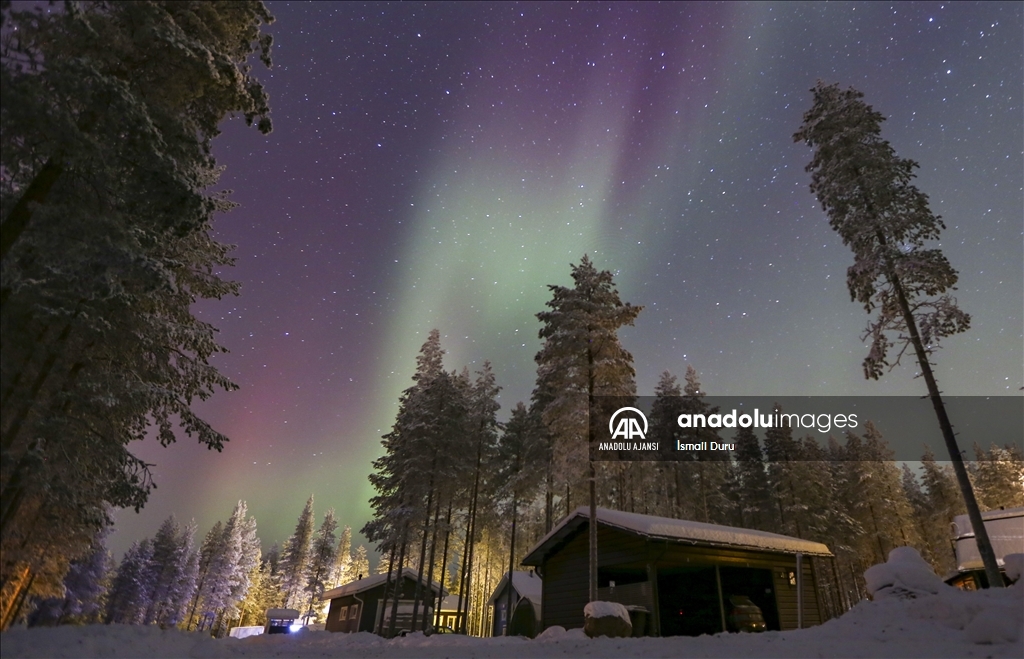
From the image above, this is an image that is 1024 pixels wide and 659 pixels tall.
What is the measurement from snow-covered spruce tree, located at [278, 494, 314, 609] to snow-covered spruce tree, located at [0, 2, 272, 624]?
72721 mm

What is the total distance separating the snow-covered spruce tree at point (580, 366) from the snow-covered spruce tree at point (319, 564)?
182 ft

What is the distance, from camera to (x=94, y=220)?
820 centimetres

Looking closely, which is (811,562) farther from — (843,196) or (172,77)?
(172,77)

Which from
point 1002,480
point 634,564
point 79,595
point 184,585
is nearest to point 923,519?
point 1002,480

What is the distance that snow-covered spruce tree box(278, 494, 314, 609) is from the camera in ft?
243

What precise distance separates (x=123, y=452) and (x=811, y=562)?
26818 millimetres

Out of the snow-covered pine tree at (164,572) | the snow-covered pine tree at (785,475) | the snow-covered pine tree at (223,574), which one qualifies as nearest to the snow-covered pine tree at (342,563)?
the snow-covered pine tree at (223,574)

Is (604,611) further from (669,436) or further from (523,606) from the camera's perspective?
(669,436)

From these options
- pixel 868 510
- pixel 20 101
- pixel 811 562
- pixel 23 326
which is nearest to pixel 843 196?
pixel 811 562

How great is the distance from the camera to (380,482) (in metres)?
31.5

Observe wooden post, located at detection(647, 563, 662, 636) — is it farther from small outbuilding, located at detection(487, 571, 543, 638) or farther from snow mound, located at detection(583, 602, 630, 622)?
small outbuilding, located at detection(487, 571, 543, 638)

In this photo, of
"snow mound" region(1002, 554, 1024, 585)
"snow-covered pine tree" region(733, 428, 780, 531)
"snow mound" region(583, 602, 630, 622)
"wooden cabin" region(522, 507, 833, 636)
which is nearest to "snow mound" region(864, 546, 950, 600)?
"snow mound" region(1002, 554, 1024, 585)

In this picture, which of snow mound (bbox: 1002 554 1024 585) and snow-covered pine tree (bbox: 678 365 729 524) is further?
snow-covered pine tree (bbox: 678 365 729 524)

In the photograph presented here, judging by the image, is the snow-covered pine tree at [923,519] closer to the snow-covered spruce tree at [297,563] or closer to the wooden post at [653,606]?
the wooden post at [653,606]
